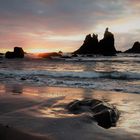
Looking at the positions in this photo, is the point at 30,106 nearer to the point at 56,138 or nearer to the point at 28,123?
the point at 28,123

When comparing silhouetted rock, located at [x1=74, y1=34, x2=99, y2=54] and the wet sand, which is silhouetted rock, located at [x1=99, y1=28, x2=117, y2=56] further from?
the wet sand

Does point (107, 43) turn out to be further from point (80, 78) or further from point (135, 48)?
point (80, 78)

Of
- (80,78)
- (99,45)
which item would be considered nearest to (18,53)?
(99,45)

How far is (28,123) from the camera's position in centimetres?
487

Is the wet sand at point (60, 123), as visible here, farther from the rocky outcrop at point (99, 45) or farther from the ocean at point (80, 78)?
the rocky outcrop at point (99, 45)

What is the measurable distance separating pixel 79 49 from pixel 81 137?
95300 millimetres

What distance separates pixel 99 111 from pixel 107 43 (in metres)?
84.6

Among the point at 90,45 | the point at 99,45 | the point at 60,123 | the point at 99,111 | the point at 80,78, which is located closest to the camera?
the point at 60,123

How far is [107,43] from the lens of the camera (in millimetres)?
89562

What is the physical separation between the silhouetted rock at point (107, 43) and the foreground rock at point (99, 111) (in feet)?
266

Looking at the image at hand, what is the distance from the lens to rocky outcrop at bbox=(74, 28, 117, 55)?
292 feet

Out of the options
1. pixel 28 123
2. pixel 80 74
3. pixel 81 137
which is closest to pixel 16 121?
pixel 28 123

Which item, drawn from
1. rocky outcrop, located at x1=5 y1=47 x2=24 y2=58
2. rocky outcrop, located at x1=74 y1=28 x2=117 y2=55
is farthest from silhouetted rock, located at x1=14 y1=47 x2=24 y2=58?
rocky outcrop, located at x1=74 y1=28 x2=117 y2=55

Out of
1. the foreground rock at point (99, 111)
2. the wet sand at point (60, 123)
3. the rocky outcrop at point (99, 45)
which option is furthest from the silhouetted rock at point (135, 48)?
the wet sand at point (60, 123)
